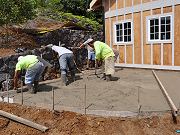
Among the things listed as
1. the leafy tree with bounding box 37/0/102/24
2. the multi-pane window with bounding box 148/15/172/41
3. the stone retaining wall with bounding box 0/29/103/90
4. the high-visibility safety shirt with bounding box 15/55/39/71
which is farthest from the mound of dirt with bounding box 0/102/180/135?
the leafy tree with bounding box 37/0/102/24

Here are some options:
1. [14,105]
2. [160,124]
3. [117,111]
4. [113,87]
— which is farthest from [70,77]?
[160,124]

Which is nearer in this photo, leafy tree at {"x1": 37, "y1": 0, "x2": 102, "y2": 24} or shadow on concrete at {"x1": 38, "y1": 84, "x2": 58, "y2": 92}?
shadow on concrete at {"x1": 38, "y1": 84, "x2": 58, "y2": 92}

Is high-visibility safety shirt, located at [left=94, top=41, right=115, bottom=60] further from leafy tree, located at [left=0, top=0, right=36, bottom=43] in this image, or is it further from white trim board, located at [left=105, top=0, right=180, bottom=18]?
leafy tree, located at [left=0, top=0, right=36, bottom=43]

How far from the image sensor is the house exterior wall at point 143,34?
13250mm

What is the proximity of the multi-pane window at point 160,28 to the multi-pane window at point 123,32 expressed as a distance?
142 centimetres

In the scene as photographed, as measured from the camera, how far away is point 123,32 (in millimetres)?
15852

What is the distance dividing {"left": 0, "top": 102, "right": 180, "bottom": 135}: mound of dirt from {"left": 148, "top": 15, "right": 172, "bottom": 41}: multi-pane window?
23.8 feet

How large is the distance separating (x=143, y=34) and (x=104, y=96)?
Result: 6.57 meters

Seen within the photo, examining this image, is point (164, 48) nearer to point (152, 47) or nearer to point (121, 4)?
point (152, 47)

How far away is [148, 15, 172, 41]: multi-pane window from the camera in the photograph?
44.2 feet

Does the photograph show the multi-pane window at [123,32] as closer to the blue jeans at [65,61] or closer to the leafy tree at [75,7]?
the blue jeans at [65,61]

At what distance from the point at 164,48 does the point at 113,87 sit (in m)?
4.61

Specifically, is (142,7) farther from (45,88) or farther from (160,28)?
(45,88)

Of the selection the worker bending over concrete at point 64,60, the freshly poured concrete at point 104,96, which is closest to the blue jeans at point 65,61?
the worker bending over concrete at point 64,60
